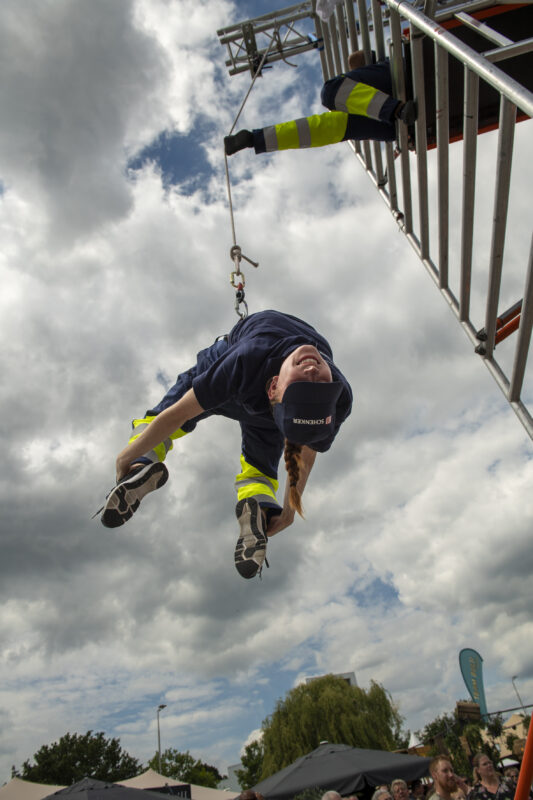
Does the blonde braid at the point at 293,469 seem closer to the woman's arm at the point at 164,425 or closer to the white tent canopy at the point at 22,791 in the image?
the woman's arm at the point at 164,425

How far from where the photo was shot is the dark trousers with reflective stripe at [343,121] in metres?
3.40

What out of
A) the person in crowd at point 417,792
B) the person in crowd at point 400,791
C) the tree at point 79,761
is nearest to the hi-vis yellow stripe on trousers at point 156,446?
the person in crowd at point 400,791

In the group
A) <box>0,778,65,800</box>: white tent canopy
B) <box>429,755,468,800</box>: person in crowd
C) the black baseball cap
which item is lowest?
<box>429,755,468,800</box>: person in crowd

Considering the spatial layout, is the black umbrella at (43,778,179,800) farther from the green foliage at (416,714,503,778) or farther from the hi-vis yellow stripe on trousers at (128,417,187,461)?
the green foliage at (416,714,503,778)

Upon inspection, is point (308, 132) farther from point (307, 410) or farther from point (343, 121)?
point (307, 410)

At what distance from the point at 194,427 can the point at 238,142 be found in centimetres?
194

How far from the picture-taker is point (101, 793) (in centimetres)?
809

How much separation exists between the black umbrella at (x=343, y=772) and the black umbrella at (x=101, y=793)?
6.36 ft

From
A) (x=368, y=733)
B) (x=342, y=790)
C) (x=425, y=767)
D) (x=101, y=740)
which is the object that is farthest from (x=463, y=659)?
(x=101, y=740)

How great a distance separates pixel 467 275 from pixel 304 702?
93.5 feet

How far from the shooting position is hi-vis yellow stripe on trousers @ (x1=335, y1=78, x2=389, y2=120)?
328 centimetres

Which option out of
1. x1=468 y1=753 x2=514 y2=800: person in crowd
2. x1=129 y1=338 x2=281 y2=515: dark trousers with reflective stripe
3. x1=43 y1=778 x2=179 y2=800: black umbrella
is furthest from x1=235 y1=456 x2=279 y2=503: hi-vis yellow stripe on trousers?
x1=43 y1=778 x2=179 y2=800: black umbrella

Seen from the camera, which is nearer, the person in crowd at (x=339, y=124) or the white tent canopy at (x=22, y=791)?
the person in crowd at (x=339, y=124)

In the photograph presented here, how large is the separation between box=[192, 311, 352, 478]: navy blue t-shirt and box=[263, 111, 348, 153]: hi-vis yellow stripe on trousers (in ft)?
3.92
